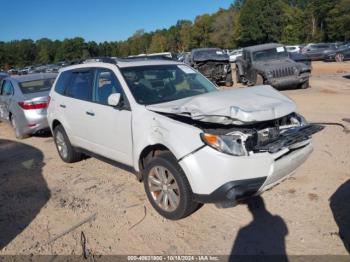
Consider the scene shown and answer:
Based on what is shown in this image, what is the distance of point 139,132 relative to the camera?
13.9 feet

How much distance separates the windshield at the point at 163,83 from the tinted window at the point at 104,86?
0.18 metres

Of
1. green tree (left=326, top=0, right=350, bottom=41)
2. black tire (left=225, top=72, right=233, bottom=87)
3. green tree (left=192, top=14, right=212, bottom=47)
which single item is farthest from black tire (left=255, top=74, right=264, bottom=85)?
green tree (left=192, top=14, right=212, bottom=47)

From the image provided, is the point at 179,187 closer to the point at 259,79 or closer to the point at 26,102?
the point at 26,102

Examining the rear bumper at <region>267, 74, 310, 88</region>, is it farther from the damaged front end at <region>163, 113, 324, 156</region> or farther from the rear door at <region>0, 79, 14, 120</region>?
the damaged front end at <region>163, 113, 324, 156</region>

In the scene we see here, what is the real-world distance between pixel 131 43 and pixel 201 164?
13458cm

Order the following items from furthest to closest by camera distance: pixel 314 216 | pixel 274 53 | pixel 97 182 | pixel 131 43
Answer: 1. pixel 131 43
2. pixel 274 53
3. pixel 97 182
4. pixel 314 216

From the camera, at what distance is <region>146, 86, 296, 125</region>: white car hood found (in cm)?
367

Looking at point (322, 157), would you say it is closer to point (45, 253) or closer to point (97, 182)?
point (97, 182)

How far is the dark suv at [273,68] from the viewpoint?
13263mm

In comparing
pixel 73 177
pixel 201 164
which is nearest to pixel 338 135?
pixel 201 164

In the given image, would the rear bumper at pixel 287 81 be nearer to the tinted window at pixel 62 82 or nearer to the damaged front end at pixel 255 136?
the tinted window at pixel 62 82

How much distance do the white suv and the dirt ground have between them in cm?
39

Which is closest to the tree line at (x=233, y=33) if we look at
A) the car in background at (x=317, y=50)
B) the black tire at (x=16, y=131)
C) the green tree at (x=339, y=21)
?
the green tree at (x=339, y=21)

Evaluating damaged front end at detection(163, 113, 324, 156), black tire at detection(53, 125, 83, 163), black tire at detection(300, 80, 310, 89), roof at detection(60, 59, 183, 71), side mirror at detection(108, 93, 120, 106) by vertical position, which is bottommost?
black tire at detection(300, 80, 310, 89)
